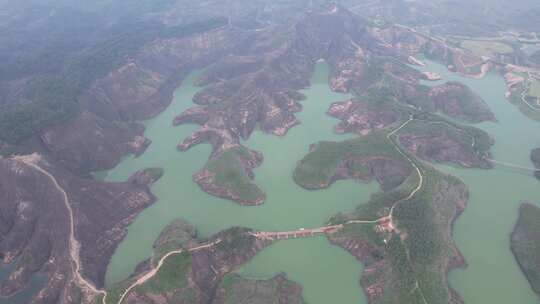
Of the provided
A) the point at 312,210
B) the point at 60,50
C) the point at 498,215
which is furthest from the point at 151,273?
the point at 60,50

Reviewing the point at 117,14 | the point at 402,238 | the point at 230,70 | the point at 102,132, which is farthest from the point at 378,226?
the point at 117,14

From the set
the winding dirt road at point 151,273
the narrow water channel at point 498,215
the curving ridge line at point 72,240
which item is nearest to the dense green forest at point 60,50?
the curving ridge line at point 72,240

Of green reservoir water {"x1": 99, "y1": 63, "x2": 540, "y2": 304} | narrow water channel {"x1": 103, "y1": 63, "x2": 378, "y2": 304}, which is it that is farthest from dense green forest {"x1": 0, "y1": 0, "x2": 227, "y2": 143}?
narrow water channel {"x1": 103, "y1": 63, "x2": 378, "y2": 304}

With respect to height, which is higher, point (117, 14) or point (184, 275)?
point (184, 275)

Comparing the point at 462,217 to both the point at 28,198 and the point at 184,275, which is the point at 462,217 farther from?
the point at 28,198

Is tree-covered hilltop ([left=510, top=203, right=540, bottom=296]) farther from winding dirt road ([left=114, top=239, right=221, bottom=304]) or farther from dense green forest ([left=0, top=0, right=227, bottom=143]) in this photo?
dense green forest ([left=0, top=0, right=227, bottom=143])

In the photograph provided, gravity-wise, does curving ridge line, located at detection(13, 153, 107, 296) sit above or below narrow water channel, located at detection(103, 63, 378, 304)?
above

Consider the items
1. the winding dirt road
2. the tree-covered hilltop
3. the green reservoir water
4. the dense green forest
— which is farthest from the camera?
the dense green forest

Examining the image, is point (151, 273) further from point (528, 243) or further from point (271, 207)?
point (528, 243)

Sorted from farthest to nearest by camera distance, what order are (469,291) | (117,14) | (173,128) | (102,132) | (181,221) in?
1. (117,14)
2. (173,128)
3. (102,132)
4. (181,221)
5. (469,291)
